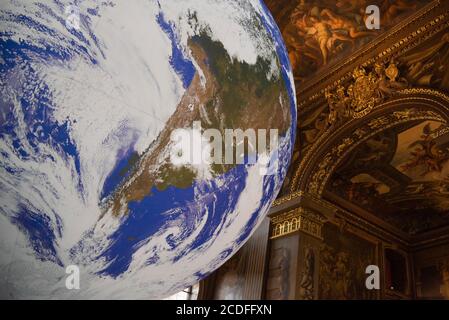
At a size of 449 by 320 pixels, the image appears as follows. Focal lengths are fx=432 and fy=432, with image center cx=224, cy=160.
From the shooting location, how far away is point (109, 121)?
137 centimetres

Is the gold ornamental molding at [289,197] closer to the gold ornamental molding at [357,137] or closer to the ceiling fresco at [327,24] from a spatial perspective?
the gold ornamental molding at [357,137]

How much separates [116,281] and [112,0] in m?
0.99

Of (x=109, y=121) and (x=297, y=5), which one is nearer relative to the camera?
(x=109, y=121)

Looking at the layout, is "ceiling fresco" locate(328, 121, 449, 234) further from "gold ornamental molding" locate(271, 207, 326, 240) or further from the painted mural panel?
"gold ornamental molding" locate(271, 207, 326, 240)

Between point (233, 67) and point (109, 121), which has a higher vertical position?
point (233, 67)

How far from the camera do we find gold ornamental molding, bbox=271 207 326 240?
7898mm

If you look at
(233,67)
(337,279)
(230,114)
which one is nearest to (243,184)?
(230,114)

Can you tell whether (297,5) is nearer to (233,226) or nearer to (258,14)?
(258,14)

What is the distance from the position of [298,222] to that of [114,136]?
6.84 m

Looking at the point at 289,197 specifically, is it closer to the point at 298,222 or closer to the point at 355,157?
the point at 298,222

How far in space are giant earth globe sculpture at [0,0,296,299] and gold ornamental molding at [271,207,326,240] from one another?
637 centimetres

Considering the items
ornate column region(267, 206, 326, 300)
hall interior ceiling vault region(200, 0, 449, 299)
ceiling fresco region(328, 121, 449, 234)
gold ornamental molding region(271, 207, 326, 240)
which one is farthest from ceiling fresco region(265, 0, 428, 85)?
ornate column region(267, 206, 326, 300)

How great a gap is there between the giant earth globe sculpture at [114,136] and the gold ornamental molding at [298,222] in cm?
637

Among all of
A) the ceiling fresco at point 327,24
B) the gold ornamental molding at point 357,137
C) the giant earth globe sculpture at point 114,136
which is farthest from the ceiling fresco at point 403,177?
the giant earth globe sculpture at point 114,136
